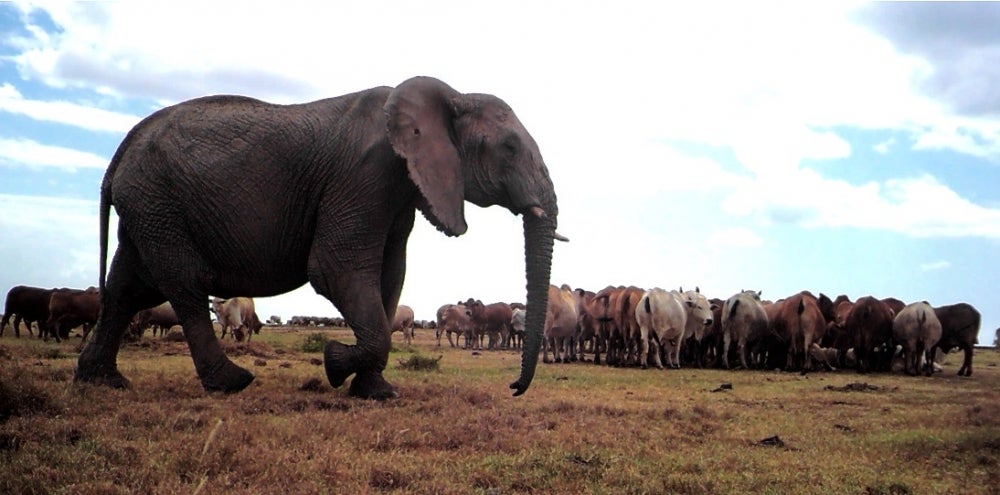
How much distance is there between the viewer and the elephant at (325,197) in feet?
29.5

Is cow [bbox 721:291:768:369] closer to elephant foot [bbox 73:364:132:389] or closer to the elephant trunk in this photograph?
the elephant trunk

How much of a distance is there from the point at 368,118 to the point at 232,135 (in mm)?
1665

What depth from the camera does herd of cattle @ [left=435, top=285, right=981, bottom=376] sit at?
69.0ft

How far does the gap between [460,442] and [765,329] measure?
17.5 meters

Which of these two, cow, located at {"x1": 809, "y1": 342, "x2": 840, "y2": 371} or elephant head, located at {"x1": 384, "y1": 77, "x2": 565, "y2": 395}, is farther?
cow, located at {"x1": 809, "y1": 342, "x2": 840, "y2": 371}

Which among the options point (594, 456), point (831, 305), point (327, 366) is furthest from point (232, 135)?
point (831, 305)

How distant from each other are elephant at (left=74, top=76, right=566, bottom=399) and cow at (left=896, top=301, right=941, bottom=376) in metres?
16.4

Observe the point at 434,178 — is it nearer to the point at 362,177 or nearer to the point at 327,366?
the point at 362,177

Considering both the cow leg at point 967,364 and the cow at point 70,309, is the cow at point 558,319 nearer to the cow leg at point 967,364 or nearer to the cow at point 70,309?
the cow leg at point 967,364

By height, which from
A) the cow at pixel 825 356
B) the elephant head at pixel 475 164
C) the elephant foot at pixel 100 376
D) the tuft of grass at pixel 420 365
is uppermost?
the elephant head at pixel 475 164

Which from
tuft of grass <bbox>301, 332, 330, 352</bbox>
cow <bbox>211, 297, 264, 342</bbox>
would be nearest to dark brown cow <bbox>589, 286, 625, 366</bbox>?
tuft of grass <bbox>301, 332, 330, 352</bbox>

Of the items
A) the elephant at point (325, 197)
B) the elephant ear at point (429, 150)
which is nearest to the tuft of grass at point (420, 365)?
the elephant at point (325, 197)

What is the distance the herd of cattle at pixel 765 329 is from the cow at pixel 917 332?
1.0 inches

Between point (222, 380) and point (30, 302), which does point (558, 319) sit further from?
point (30, 302)
